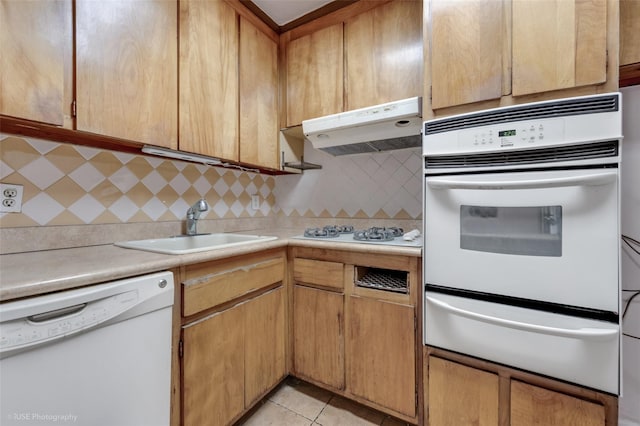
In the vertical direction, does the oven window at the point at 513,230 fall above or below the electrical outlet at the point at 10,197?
below

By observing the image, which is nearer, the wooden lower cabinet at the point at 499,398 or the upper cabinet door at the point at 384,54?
the wooden lower cabinet at the point at 499,398

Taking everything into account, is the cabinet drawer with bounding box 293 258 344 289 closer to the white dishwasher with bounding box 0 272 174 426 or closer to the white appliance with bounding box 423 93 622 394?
the white appliance with bounding box 423 93 622 394

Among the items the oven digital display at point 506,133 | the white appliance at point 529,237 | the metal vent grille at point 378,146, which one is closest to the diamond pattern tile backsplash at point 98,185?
the metal vent grille at point 378,146

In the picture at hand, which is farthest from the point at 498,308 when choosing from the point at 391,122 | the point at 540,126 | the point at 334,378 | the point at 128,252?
the point at 128,252

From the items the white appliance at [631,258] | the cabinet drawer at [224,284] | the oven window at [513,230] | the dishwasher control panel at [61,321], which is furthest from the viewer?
the white appliance at [631,258]

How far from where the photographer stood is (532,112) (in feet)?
3.24

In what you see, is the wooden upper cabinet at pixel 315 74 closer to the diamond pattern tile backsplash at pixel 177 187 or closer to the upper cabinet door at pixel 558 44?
the diamond pattern tile backsplash at pixel 177 187

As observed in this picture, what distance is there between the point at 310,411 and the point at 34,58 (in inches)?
77.2

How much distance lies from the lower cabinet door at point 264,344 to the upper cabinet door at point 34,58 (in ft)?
3.67

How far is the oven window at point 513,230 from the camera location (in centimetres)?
97

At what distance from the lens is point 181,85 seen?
4.49ft

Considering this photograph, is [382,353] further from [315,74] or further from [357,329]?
[315,74]

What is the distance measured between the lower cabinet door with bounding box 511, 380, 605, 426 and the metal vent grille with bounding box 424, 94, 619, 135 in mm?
999

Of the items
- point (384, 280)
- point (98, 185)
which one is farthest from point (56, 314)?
point (384, 280)
